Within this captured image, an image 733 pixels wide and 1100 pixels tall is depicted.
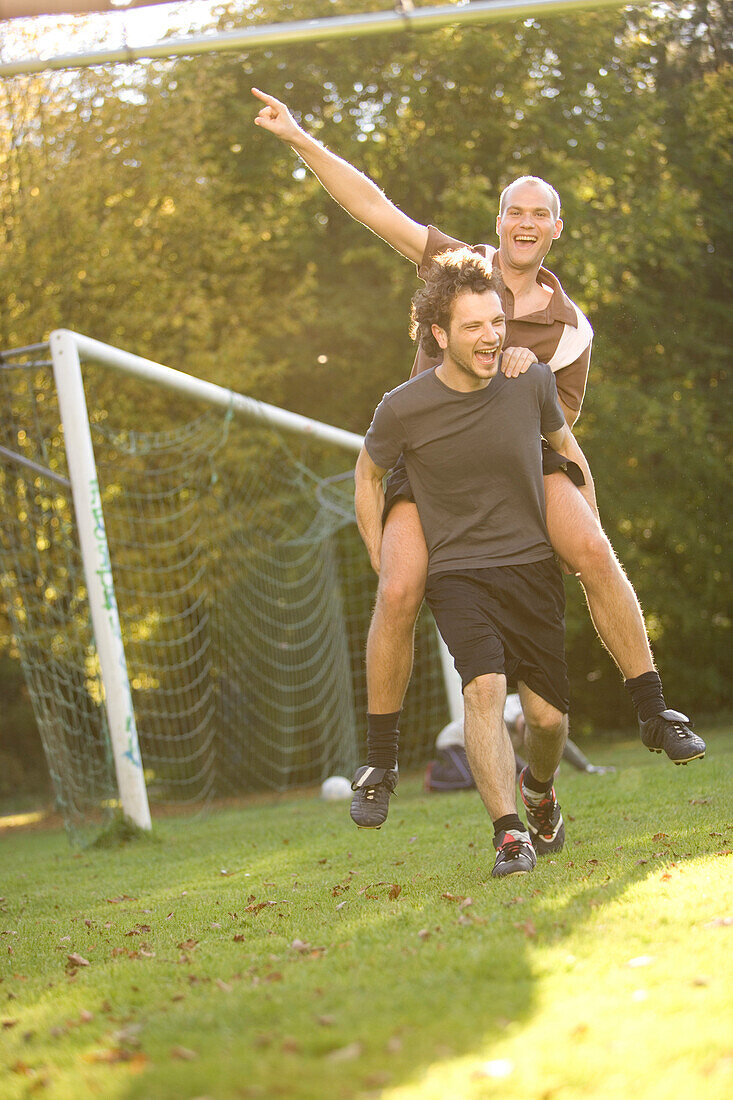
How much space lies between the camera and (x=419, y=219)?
59.2ft

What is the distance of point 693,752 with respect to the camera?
4004 mm

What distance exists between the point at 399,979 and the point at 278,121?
3237mm

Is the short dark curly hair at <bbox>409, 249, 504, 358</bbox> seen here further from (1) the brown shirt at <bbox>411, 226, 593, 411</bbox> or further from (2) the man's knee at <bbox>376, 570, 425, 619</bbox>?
(2) the man's knee at <bbox>376, 570, 425, 619</bbox>

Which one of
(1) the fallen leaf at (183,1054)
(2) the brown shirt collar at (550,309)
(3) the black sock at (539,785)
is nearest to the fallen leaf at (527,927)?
(1) the fallen leaf at (183,1054)

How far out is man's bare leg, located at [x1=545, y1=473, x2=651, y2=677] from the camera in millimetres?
4355

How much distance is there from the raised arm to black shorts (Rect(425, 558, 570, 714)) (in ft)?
3.98

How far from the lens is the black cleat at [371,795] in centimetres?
424

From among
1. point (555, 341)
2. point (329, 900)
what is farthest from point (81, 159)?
point (329, 900)

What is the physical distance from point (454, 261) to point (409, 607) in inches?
46.9

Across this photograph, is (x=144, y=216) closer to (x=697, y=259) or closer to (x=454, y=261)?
(x=697, y=259)

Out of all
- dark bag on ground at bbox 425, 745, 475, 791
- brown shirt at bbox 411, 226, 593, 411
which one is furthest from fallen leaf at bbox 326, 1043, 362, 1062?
dark bag on ground at bbox 425, 745, 475, 791

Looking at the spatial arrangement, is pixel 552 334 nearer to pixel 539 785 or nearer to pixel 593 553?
pixel 593 553

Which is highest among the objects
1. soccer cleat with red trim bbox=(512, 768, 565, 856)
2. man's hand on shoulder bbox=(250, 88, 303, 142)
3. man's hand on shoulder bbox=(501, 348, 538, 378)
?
man's hand on shoulder bbox=(250, 88, 303, 142)

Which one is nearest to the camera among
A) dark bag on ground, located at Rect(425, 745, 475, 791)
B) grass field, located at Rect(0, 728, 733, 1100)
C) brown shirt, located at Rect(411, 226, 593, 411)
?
grass field, located at Rect(0, 728, 733, 1100)
